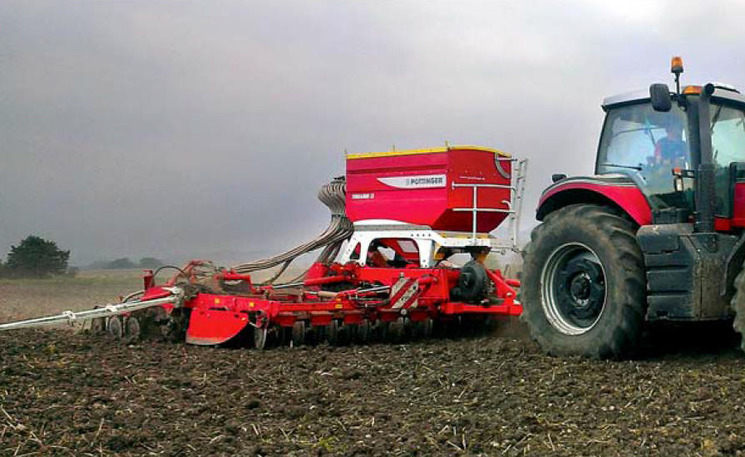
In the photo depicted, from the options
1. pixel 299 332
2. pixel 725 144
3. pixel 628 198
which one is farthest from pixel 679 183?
pixel 299 332

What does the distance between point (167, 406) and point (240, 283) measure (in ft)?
14.6

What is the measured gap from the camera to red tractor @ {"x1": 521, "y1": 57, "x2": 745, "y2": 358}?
6.09 meters

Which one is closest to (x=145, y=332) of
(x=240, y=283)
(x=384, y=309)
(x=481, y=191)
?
(x=240, y=283)

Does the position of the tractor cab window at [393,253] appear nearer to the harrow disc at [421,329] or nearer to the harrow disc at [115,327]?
the harrow disc at [421,329]

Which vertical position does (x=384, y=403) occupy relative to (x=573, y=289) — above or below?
below

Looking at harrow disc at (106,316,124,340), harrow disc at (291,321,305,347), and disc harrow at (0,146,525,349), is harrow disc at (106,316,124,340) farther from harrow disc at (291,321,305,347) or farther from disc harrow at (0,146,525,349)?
harrow disc at (291,321,305,347)

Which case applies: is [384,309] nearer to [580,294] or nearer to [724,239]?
[580,294]

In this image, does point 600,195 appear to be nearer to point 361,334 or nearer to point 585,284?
point 585,284

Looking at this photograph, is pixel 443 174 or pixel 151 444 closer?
pixel 151 444

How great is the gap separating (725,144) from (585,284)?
4.99 feet

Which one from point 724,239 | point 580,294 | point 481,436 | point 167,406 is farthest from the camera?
point 580,294

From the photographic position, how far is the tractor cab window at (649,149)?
653cm

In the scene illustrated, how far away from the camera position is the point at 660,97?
6.23 metres

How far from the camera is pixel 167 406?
17.9 feet
